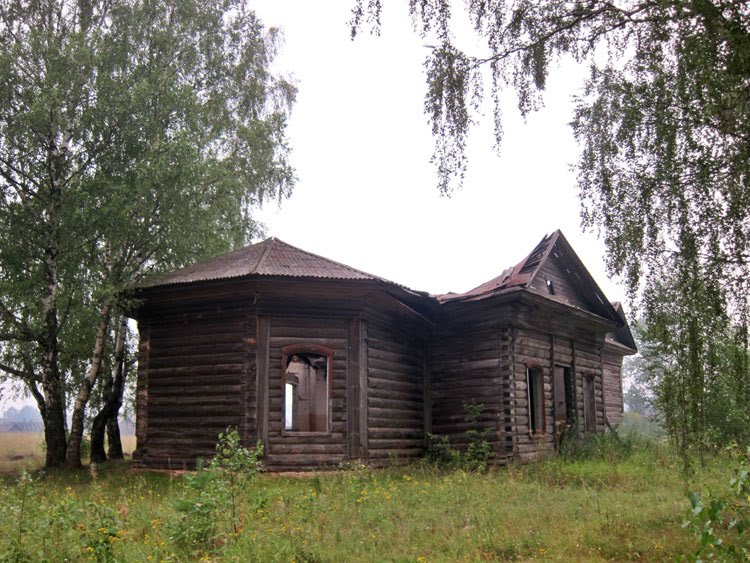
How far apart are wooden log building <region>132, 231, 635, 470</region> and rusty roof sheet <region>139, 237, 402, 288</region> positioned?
45 millimetres

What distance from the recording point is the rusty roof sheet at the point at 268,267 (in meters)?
13.7

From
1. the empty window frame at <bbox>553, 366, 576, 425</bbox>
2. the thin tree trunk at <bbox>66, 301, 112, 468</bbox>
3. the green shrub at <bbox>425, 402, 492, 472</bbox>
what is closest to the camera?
the green shrub at <bbox>425, 402, 492, 472</bbox>

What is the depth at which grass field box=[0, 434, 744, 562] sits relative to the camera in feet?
24.2

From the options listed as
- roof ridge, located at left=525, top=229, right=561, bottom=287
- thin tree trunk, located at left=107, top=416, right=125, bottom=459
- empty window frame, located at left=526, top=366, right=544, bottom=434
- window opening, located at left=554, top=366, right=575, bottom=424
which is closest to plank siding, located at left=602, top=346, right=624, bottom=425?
window opening, located at left=554, top=366, right=575, bottom=424

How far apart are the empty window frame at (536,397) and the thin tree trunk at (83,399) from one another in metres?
10.6

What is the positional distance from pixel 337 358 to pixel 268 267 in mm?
2295

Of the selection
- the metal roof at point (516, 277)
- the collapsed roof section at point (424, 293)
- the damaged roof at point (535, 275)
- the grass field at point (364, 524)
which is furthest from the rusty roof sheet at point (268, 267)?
the grass field at point (364, 524)

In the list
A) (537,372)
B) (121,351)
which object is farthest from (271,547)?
(121,351)

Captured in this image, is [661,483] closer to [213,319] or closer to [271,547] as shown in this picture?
[271,547]

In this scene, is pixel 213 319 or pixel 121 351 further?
pixel 121 351

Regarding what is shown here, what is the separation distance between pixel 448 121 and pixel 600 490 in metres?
6.65

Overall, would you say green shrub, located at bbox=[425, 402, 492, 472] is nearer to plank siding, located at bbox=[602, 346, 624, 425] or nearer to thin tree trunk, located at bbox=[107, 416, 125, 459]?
thin tree trunk, located at bbox=[107, 416, 125, 459]

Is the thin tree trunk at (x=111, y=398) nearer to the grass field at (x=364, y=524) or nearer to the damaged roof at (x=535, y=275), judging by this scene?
the grass field at (x=364, y=524)

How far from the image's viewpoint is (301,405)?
21.8 metres
